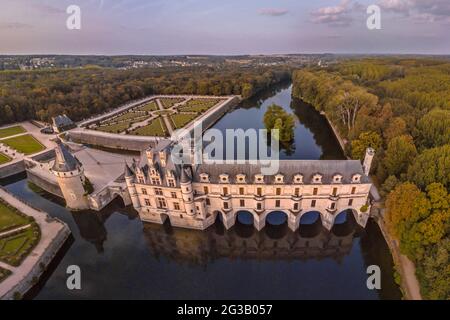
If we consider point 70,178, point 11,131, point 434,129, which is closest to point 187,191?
point 70,178

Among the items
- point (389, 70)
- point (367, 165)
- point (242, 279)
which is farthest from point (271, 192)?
point (389, 70)

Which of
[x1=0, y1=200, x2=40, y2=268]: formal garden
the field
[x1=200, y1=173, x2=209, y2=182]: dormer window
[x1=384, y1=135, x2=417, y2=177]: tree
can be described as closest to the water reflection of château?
[x1=200, y1=173, x2=209, y2=182]: dormer window

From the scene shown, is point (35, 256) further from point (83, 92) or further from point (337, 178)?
point (83, 92)

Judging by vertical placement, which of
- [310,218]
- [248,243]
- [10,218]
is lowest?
[248,243]

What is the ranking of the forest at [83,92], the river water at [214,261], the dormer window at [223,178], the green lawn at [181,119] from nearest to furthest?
the river water at [214,261], the dormer window at [223,178], the green lawn at [181,119], the forest at [83,92]

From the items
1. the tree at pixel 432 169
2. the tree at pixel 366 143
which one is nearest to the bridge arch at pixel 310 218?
the tree at pixel 432 169

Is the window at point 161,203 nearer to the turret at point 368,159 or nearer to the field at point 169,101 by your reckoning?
the turret at point 368,159
